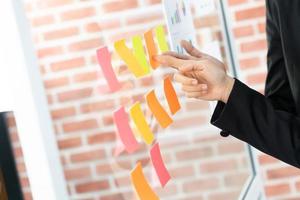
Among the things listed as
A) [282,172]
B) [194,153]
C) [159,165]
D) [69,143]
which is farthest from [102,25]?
[282,172]

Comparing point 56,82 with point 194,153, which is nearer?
point 56,82

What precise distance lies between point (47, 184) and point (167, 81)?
1.82ft

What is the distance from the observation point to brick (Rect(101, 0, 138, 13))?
104 centimetres

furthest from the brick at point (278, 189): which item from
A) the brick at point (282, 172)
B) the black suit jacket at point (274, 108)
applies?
the black suit jacket at point (274, 108)

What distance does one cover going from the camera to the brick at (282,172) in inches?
88.5

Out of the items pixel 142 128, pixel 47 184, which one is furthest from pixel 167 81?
pixel 47 184

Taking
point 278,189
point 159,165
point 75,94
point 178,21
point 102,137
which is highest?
point 178,21

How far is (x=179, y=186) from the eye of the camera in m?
1.29

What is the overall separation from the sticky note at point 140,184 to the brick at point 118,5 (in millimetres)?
349

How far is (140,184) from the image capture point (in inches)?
40.9

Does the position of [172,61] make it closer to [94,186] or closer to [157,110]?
[157,110]

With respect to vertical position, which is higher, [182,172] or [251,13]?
[251,13]

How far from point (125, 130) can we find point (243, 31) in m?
1.33

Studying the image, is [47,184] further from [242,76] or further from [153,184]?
[242,76]
